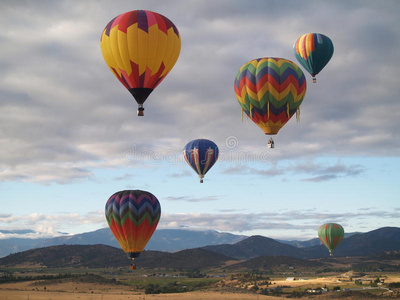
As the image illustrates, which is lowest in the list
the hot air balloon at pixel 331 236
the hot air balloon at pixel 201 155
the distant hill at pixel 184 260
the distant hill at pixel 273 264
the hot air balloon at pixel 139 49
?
the distant hill at pixel 273 264

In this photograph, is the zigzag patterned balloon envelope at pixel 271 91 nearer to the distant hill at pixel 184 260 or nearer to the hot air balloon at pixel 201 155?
the hot air balloon at pixel 201 155

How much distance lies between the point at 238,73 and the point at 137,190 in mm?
19898

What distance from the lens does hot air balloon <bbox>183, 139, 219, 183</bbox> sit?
77250 mm

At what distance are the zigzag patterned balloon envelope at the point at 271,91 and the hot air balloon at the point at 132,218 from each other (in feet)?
57.8

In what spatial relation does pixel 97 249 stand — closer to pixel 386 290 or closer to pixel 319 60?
pixel 386 290

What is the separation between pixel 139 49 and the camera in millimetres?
44625

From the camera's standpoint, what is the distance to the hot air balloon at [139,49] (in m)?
44.7

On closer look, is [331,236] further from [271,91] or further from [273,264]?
[273,264]

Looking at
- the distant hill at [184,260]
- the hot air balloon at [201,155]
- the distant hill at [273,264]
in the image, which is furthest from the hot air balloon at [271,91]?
the distant hill at [184,260]

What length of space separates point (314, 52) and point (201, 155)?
23.8 m

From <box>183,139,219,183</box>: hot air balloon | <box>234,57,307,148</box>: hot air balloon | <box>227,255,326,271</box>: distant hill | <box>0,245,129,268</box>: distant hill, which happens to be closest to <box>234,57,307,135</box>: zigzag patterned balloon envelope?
<box>234,57,307,148</box>: hot air balloon

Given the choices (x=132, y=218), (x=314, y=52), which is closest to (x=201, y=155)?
(x=132, y=218)

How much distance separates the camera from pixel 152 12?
153 feet

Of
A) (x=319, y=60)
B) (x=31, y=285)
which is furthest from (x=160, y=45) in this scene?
(x=31, y=285)
